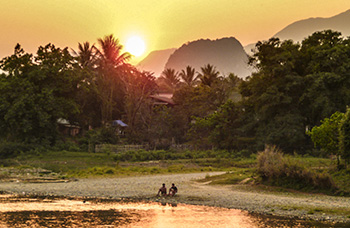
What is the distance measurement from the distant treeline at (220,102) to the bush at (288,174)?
2325 centimetres

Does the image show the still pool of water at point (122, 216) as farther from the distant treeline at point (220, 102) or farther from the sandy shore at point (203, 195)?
the distant treeline at point (220, 102)

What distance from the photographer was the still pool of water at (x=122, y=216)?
22.8 meters

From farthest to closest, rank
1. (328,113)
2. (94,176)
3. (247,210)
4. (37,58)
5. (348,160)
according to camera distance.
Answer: (37,58), (328,113), (94,176), (348,160), (247,210)

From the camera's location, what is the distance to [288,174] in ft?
109

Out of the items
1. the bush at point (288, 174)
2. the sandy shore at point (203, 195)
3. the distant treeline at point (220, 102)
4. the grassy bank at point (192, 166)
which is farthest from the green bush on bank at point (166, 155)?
the bush at point (288, 174)

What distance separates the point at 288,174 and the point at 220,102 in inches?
1697

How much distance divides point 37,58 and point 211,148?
1149 inches

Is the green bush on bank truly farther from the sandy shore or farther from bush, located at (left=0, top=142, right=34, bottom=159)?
the sandy shore

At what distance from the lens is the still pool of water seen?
22.8 m

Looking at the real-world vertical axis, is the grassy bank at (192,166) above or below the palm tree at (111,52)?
below

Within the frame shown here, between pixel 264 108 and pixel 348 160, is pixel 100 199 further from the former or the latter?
pixel 264 108

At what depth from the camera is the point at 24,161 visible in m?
56.1

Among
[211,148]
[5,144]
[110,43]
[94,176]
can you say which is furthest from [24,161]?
[110,43]

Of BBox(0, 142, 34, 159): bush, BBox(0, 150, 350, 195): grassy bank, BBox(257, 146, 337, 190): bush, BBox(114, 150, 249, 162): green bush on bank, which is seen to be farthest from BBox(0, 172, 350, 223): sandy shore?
BBox(0, 142, 34, 159): bush
